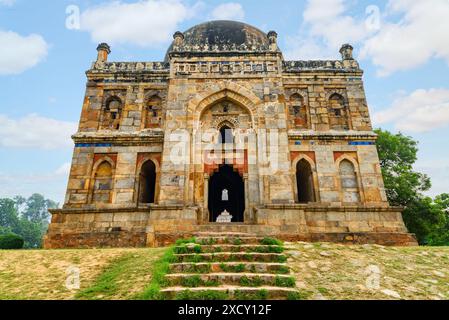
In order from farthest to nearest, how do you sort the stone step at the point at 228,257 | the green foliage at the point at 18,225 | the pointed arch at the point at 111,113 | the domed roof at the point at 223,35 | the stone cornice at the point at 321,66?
the green foliage at the point at 18,225, the domed roof at the point at 223,35, the stone cornice at the point at 321,66, the pointed arch at the point at 111,113, the stone step at the point at 228,257

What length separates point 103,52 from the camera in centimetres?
1527

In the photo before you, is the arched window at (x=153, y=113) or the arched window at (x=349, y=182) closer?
the arched window at (x=349, y=182)

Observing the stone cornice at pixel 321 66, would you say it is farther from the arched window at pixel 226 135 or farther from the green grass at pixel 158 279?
the green grass at pixel 158 279

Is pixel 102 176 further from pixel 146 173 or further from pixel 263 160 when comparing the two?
pixel 263 160

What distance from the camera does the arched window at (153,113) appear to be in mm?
14164

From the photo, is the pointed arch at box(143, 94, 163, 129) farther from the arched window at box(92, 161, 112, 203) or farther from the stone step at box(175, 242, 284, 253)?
the stone step at box(175, 242, 284, 253)

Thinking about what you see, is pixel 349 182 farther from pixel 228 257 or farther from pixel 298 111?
pixel 228 257

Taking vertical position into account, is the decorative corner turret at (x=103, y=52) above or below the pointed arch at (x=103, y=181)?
above

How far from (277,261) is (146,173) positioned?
881 cm

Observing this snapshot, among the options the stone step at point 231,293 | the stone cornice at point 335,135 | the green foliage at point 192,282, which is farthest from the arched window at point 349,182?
the green foliage at point 192,282

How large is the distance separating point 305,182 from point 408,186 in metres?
8.16

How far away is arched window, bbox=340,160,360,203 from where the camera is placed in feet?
41.0

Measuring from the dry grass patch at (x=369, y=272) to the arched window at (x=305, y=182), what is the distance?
199 inches
